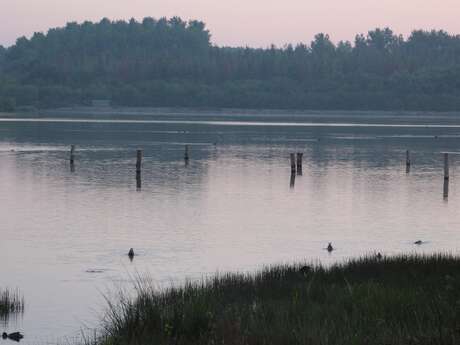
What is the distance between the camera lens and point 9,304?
27969 millimetres

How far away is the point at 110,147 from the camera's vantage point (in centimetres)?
13638

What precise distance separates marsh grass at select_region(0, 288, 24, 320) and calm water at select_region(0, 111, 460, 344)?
1.35 ft

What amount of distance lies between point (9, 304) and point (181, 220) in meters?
26.0

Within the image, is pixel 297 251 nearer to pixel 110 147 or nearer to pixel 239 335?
pixel 239 335

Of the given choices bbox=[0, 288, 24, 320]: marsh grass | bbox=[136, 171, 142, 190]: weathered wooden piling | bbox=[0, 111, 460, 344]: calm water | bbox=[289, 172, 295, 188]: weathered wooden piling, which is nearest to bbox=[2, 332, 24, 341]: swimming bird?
bbox=[0, 111, 460, 344]: calm water

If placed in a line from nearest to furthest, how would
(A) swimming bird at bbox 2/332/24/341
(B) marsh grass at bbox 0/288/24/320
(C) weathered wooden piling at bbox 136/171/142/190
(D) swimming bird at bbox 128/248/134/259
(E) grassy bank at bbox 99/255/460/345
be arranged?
(E) grassy bank at bbox 99/255/460/345 < (A) swimming bird at bbox 2/332/24/341 < (B) marsh grass at bbox 0/288/24/320 < (D) swimming bird at bbox 128/248/134/259 < (C) weathered wooden piling at bbox 136/171/142/190

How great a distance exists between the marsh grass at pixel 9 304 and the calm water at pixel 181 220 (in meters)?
0.41

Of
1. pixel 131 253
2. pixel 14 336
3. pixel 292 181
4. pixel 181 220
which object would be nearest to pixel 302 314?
Answer: pixel 14 336

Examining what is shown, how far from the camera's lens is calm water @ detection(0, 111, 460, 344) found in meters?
34.2

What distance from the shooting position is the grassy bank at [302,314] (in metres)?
18.8

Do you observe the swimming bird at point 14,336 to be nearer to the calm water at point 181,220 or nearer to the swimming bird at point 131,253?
the calm water at point 181,220

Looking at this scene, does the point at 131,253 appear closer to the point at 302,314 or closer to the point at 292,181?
the point at 302,314

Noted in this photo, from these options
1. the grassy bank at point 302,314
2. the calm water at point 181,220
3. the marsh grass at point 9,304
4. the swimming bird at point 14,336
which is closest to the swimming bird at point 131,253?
the calm water at point 181,220

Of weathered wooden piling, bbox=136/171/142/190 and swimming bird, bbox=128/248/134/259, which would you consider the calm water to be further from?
weathered wooden piling, bbox=136/171/142/190
